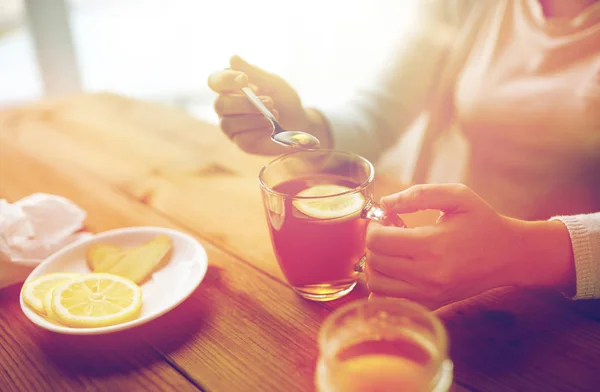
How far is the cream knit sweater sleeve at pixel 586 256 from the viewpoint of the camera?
70cm

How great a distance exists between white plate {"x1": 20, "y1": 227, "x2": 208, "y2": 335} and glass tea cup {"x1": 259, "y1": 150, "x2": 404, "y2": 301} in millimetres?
135

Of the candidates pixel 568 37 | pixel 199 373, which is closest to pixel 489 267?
pixel 199 373

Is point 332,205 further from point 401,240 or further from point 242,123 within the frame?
point 242,123

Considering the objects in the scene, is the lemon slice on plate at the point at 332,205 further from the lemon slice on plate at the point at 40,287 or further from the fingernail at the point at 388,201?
the lemon slice on plate at the point at 40,287

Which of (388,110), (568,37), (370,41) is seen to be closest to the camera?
(568,37)

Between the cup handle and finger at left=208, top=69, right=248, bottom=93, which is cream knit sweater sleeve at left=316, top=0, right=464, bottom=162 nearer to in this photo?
finger at left=208, top=69, right=248, bottom=93

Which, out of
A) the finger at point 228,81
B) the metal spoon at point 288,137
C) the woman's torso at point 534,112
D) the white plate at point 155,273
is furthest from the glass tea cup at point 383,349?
the woman's torso at point 534,112

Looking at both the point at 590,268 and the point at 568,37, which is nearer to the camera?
the point at 590,268

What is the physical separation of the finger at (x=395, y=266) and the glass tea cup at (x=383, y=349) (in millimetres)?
93

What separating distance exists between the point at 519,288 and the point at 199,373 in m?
0.44

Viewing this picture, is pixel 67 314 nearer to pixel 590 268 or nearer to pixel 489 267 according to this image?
pixel 489 267

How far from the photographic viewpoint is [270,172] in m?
0.76

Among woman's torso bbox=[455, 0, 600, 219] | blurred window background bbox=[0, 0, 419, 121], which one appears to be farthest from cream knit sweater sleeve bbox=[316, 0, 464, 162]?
blurred window background bbox=[0, 0, 419, 121]

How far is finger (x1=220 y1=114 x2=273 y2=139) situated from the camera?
3.12ft
